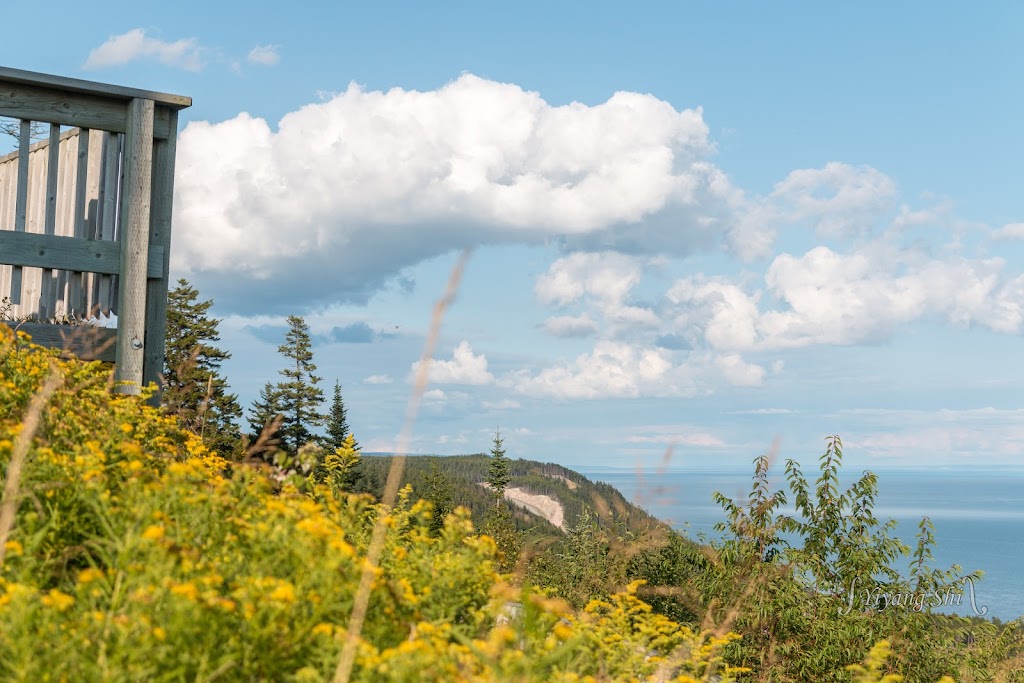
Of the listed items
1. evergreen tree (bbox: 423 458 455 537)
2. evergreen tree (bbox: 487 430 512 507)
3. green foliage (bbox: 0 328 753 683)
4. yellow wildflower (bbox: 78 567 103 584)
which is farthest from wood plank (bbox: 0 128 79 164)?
evergreen tree (bbox: 487 430 512 507)

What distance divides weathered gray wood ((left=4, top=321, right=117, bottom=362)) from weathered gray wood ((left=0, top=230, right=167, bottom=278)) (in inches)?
20.0

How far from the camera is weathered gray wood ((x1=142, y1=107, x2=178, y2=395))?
7.44m

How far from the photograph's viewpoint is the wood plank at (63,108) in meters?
7.07

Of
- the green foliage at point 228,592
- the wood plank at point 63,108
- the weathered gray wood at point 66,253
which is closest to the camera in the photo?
the green foliage at point 228,592

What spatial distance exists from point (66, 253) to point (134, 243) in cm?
54

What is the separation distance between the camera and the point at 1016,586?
155125 mm

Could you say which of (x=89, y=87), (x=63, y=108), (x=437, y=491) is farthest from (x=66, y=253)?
(x=437, y=491)

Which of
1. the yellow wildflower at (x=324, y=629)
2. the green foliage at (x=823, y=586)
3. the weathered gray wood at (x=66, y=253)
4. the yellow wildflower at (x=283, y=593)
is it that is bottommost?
the green foliage at (x=823, y=586)

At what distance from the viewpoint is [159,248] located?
7414mm

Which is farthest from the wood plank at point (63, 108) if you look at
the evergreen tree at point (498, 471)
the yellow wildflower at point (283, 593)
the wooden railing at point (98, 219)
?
the evergreen tree at point (498, 471)

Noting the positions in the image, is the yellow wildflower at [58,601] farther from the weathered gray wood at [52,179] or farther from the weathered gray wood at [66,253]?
the weathered gray wood at [52,179]

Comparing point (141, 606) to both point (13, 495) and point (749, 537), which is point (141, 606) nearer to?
point (13, 495)

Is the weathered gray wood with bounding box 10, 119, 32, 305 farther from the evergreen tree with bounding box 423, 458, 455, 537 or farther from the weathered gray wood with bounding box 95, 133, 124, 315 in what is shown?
the evergreen tree with bounding box 423, 458, 455, 537

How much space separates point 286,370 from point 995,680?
35.3 m
